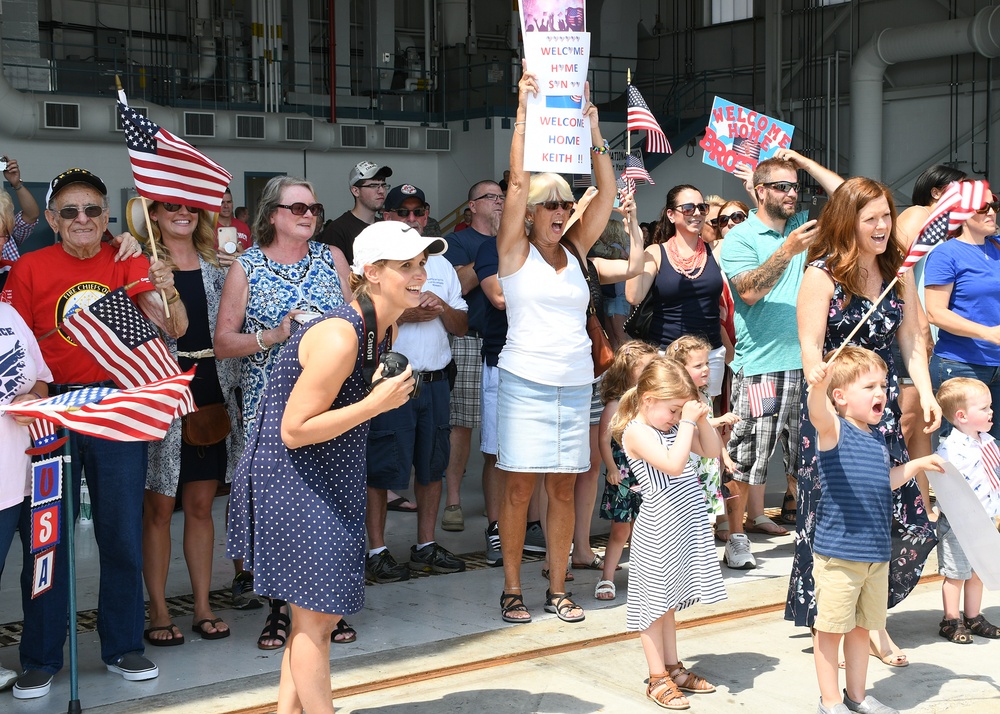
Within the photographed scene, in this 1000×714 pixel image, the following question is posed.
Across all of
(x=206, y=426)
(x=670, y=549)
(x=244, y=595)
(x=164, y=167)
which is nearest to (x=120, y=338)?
(x=206, y=426)

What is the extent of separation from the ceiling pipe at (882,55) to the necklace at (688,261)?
13.3 metres

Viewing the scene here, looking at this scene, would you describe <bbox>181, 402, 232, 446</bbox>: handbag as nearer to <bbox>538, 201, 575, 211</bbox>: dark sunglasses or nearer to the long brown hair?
<bbox>538, 201, 575, 211</bbox>: dark sunglasses

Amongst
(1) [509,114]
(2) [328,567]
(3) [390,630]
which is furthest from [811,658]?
(1) [509,114]

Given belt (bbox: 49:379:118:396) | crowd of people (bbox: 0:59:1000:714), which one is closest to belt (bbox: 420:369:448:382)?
crowd of people (bbox: 0:59:1000:714)

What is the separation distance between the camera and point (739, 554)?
6000mm

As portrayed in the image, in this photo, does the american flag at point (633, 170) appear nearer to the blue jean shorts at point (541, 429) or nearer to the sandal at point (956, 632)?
the blue jean shorts at point (541, 429)

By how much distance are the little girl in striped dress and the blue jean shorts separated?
803 mm

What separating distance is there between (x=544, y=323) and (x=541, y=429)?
1.54ft

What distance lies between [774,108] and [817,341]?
1755 centimetres

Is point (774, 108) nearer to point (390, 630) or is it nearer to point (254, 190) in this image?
point (254, 190)

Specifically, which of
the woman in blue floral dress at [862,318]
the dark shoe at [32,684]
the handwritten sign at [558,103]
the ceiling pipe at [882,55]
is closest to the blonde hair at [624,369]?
the handwritten sign at [558,103]

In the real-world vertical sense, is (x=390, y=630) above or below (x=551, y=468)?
below

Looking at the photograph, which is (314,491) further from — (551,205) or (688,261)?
(688,261)

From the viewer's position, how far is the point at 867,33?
20.2 meters
